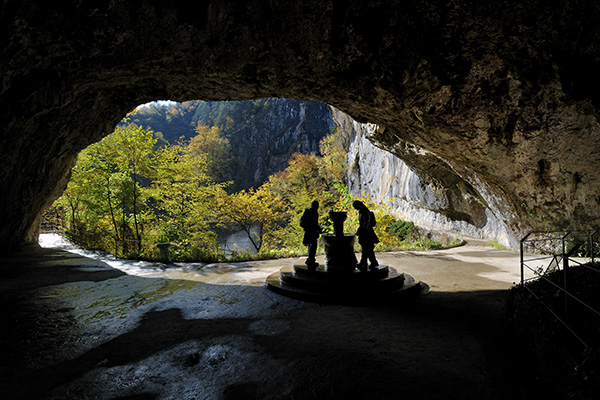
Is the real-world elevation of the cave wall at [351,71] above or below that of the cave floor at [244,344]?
above

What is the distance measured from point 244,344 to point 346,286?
2.61 metres

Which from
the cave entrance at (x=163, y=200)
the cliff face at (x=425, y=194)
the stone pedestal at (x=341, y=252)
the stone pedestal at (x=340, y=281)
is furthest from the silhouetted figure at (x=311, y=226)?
the cliff face at (x=425, y=194)

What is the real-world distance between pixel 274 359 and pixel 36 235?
18.5 meters

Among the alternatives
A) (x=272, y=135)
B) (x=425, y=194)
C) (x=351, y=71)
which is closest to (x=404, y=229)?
(x=425, y=194)

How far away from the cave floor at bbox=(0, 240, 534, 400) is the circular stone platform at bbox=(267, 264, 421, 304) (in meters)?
0.22

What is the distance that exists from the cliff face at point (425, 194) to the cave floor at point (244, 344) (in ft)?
27.8

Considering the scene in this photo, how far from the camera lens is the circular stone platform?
547 cm

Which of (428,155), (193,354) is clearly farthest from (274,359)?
(428,155)

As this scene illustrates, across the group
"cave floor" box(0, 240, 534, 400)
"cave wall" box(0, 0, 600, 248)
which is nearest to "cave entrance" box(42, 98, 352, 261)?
"cave wall" box(0, 0, 600, 248)

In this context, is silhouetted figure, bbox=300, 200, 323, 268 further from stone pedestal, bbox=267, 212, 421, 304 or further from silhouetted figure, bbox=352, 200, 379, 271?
silhouetted figure, bbox=352, 200, 379, 271

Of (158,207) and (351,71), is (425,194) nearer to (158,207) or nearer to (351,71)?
(351,71)

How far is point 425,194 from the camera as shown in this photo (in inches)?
691

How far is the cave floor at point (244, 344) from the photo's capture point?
104 inches

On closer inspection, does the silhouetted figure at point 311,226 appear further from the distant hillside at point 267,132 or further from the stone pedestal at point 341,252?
the distant hillside at point 267,132
